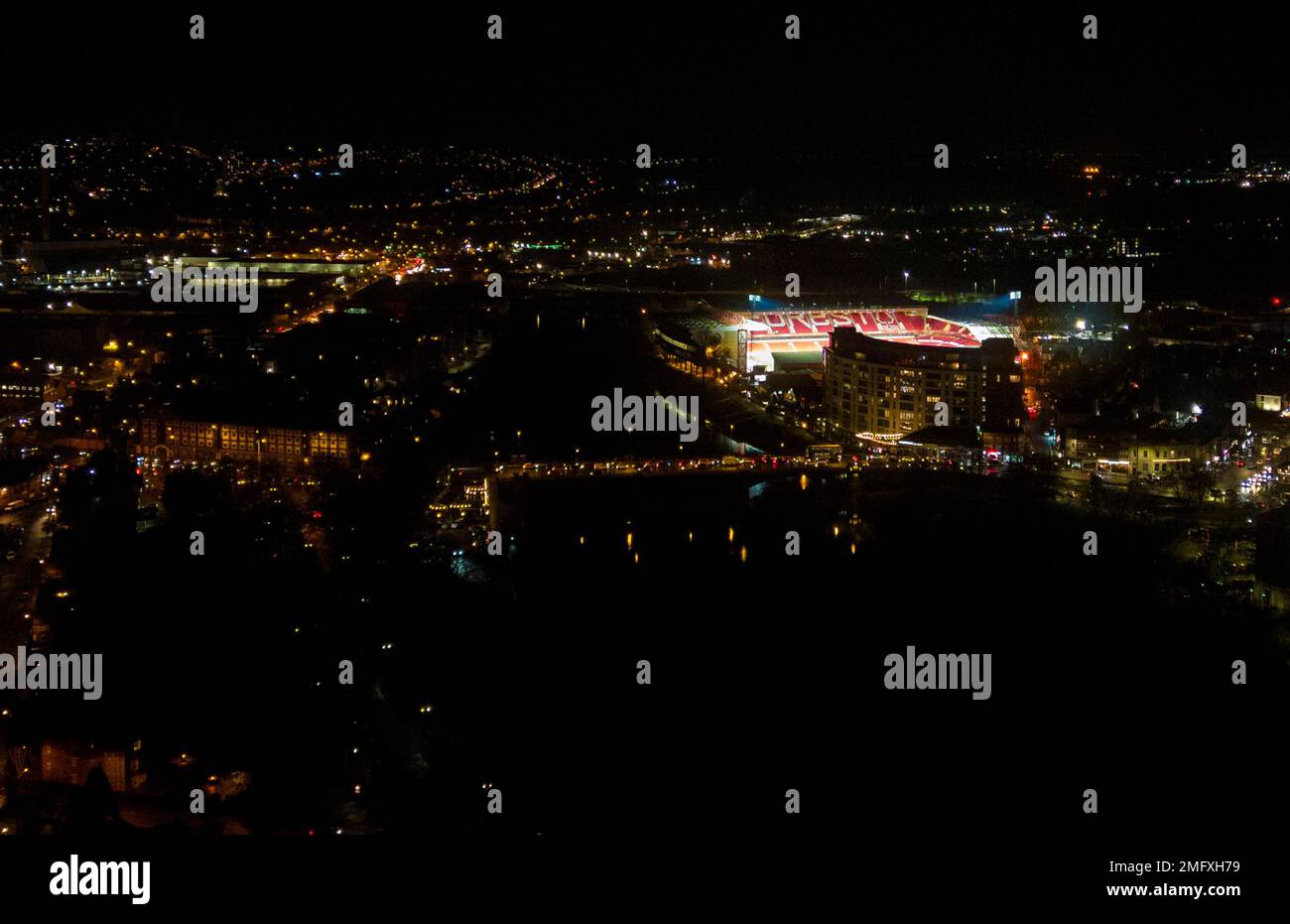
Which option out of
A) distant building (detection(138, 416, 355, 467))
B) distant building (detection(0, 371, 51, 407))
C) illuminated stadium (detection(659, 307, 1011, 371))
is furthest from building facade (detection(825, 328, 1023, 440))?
distant building (detection(0, 371, 51, 407))

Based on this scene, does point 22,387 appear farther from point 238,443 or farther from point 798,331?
point 798,331

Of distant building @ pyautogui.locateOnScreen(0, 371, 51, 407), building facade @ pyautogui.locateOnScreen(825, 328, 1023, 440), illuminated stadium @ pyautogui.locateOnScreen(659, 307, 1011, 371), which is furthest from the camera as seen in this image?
illuminated stadium @ pyautogui.locateOnScreen(659, 307, 1011, 371)

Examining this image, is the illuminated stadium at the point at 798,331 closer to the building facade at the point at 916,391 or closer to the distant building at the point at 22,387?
the building facade at the point at 916,391

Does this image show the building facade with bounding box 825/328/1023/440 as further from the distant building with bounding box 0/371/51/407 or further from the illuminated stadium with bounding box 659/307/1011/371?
the distant building with bounding box 0/371/51/407

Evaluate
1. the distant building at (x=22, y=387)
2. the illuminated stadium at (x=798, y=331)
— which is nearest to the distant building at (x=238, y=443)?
the distant building at (x=22, y=387)

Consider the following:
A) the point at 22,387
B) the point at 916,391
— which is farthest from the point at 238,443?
the point at 916,391

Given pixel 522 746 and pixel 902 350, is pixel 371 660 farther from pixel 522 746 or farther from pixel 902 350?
pixel 902 350

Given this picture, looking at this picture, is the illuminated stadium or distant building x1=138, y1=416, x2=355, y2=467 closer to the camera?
distant building x1=138, y1=416, x2=355, y2=467
